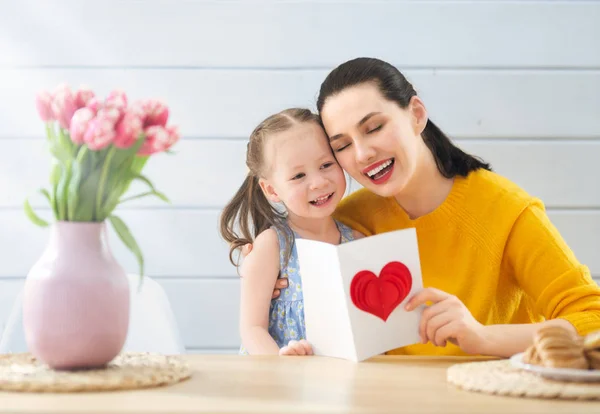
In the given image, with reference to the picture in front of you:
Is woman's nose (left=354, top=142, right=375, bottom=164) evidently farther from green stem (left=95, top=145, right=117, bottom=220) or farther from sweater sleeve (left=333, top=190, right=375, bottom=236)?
green stem (left=95, top=145, right=117, bottom=220)

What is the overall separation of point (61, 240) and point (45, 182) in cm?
142

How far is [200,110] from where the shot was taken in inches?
94.7

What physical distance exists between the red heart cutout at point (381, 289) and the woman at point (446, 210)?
34 centimetres

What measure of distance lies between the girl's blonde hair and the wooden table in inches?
25.0

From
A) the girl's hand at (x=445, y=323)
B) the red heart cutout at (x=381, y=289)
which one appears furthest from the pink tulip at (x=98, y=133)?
the girl's hand at (x=445, y=323)

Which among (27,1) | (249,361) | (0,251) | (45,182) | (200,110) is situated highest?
(27,1)

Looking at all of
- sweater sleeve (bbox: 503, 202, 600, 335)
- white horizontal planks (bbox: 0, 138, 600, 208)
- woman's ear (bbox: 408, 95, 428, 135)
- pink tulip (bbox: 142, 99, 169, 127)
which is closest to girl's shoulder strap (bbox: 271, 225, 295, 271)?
woman's ear (bbox: 408, 95, 428, 135)

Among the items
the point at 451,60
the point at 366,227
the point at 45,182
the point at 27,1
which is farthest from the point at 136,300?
the point at 451,60

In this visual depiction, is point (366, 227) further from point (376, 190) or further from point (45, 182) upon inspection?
point (45, 182)

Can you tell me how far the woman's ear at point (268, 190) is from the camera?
1832 mm

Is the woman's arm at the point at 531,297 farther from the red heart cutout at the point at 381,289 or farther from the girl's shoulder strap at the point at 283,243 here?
the girl's shoulder strap at the point at 283,243

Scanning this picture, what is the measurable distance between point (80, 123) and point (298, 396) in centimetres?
47

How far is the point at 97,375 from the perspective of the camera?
3.49 feet

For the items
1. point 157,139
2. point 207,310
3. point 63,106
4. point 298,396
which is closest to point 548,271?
point 298,396
